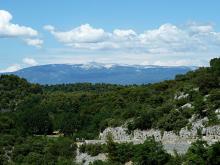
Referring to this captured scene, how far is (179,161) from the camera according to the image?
56844 millimetres

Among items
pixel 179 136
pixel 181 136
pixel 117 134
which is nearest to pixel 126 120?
pixel 117 134

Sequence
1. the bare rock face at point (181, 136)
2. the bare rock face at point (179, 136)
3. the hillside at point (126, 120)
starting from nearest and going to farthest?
the hillside at point (126, 120)
the bare rock face at point (181, 136)
the bare rock face at point (179, 136)

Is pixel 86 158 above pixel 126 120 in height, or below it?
below

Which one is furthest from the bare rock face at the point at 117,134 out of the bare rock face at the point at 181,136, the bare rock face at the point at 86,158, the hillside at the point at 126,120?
the bare rock face at the point at 86,158

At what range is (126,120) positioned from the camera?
8469 centimetres

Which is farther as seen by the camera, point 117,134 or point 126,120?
point 126,120

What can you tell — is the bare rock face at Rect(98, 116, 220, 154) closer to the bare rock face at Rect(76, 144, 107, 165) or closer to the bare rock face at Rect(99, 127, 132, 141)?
the bare rock face at Rect(99, 127, 132, 141)

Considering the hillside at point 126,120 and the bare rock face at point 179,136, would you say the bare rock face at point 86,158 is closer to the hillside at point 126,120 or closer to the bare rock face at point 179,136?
the bare rock face at point 179,136

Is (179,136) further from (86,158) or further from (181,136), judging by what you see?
(86,158)

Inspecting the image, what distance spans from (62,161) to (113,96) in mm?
50987

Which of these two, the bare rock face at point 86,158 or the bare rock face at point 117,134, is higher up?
the bare rock face at point 117,134

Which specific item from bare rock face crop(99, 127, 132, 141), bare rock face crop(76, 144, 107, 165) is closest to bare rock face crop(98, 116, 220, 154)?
bare rock face crop(99, 127, 132, 141)

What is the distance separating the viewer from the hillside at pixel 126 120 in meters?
64.8

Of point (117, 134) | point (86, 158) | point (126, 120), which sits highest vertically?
point (126, 120)
